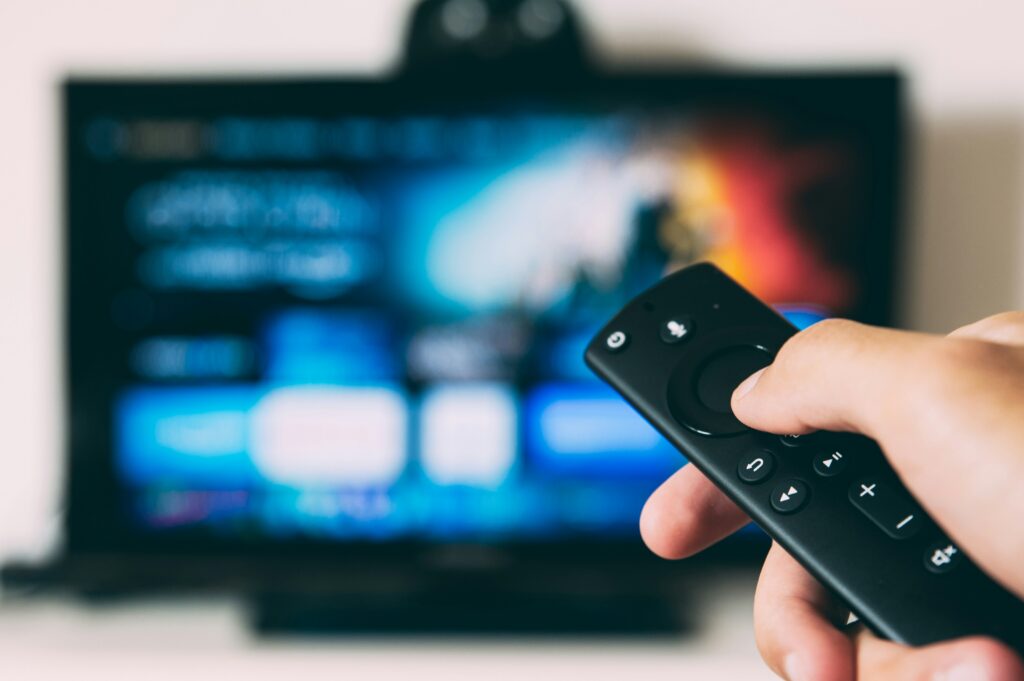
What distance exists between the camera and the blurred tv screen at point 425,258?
1098 millimetres

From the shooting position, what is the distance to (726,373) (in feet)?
1.62

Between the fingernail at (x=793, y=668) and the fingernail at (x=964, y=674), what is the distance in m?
0.07

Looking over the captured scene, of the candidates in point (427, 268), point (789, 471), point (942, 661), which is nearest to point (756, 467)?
point (789, 471)

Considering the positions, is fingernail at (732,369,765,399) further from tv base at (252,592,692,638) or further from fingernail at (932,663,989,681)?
tv base at (252,592,692,638)

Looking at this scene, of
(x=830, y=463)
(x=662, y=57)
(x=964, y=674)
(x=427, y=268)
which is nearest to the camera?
(x=964, y=674)

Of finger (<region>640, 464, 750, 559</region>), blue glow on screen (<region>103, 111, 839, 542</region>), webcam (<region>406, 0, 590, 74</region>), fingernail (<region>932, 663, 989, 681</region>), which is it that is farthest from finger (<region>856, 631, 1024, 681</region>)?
webcam (<region>406, 0, 590, 74</region>)

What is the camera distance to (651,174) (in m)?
1.10

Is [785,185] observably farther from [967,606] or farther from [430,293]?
[967,606]

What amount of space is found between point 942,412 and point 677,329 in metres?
0.17

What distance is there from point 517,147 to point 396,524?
469 millimetres

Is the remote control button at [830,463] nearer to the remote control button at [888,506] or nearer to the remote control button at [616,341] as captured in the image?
the remote control button at [888,506]

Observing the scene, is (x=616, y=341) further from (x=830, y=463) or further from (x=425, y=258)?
(x=425, y=258)

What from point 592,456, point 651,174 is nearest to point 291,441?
point 592,456

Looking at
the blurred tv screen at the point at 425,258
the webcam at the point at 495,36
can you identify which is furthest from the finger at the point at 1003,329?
the webcam at the point at 495,36
